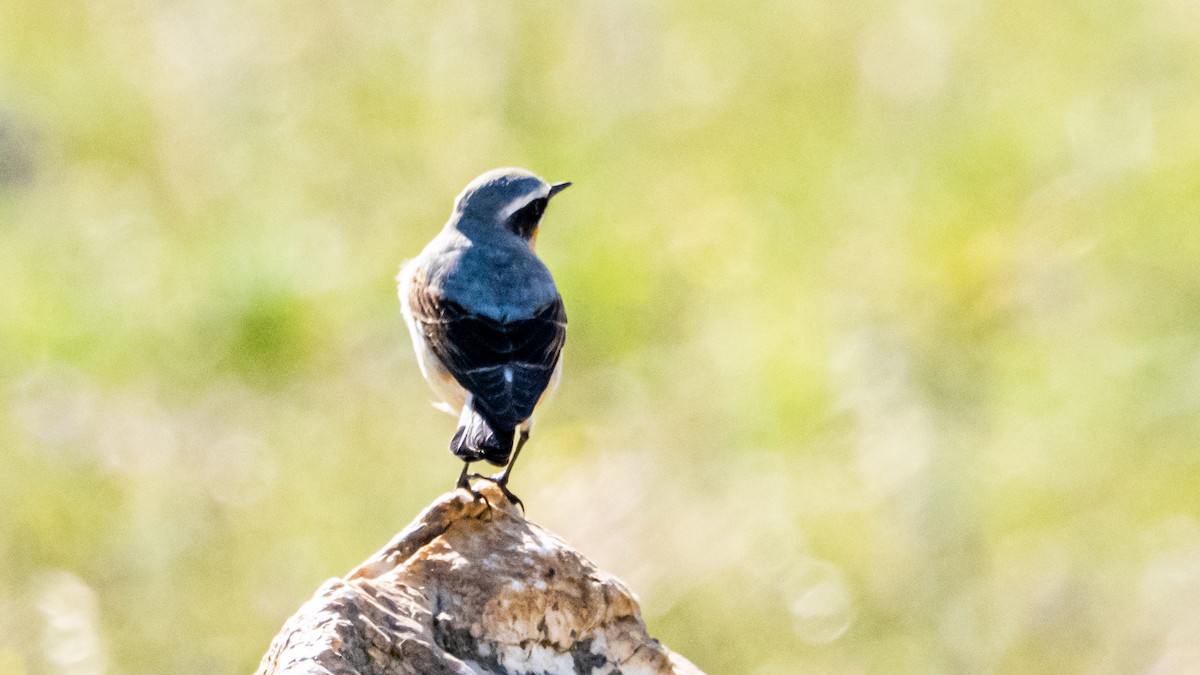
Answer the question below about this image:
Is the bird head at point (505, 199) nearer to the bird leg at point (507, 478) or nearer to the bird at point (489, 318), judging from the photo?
the bird at point (489, 318)

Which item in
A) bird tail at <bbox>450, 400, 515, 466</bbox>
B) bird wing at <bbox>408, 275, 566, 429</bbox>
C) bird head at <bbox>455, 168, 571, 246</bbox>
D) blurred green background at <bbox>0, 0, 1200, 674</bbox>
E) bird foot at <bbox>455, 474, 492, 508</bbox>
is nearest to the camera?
bird foot at <bbox>455, 474, 492, 508</bbox>

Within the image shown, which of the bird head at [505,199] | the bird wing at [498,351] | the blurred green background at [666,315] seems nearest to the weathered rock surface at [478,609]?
the bird wing at [498,351]

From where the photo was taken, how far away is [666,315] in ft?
27.7

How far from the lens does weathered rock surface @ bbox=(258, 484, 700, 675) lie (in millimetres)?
3840

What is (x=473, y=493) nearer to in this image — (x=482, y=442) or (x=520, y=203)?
(x=482, y=442)

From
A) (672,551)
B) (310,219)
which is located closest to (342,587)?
(672,551)

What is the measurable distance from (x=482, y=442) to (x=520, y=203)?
5.07 feet

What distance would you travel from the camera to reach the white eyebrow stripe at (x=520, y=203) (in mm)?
6301

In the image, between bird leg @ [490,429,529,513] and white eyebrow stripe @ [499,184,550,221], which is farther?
white eyebrow stripe @ [499,184,550,221]

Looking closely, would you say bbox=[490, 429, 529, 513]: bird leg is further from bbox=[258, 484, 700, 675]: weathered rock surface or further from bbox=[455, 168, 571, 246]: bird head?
bbox=[455, 168, 571, 246]: bird head

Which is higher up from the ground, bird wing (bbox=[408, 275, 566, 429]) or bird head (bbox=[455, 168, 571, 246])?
bird head (bbox=[455, 168, 571, 246])

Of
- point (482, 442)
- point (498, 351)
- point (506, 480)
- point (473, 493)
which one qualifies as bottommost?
point (473, 493)

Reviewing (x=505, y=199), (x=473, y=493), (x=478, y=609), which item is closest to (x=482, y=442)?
(x=473, y=493)

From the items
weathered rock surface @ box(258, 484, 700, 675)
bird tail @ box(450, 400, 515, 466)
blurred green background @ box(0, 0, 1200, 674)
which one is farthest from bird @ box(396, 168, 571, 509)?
blurred green background @ box(0, 0, 1200, 674)
